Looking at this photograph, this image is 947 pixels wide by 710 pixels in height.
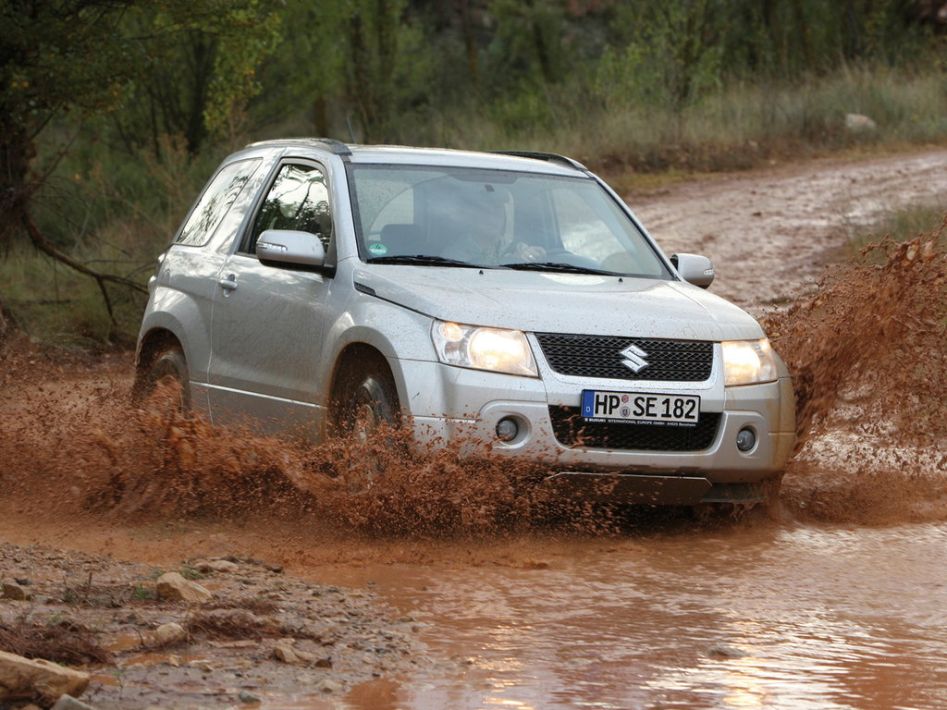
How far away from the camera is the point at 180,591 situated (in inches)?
218

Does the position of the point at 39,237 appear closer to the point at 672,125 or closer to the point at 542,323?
the point at 542,323

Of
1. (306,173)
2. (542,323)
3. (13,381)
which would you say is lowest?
(13,381)

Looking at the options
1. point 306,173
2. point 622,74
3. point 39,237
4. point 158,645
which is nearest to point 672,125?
point 622,74

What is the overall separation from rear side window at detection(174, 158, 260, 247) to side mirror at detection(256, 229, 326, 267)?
4.69 feet

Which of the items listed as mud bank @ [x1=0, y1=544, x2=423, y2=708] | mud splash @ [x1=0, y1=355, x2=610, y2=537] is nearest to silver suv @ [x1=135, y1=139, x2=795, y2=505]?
mud splash @ [x1=0, y1=355, x2=610, y2=537]

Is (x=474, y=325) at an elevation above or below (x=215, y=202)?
below

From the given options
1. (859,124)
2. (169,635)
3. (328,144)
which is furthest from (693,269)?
(859,124)

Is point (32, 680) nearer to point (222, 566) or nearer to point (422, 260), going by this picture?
point (222, 566)

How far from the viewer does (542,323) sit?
22.8 feet

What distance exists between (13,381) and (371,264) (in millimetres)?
5138

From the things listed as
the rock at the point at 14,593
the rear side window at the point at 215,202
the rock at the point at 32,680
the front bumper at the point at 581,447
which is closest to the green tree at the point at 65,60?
the rear side window at the point at 215,202

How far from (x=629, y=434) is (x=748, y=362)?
2.40 ft

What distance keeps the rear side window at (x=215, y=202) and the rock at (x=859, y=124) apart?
18.2m

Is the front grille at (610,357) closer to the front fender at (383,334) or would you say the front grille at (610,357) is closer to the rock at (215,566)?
the front fender at (383,334)
